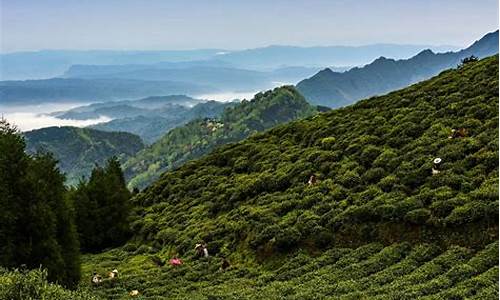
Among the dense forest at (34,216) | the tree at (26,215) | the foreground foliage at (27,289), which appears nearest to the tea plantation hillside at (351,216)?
the dense forest at (34,216)

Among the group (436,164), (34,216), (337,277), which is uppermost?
(436,164)

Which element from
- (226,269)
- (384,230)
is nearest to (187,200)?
(226,269)

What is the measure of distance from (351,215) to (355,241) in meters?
1.88

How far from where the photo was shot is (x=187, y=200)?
48.0 metres

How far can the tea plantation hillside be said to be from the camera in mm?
20416

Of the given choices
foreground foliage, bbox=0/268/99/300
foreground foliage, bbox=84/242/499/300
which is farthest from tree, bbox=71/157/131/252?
foreground foliage, bbox=0/268/99/300

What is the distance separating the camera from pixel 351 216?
89.7 ft

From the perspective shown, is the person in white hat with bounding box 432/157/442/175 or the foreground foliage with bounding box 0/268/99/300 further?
the person in white hat with bounding box 432/157/442/175

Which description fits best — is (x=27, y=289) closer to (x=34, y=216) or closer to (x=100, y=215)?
(x=34, y=216)

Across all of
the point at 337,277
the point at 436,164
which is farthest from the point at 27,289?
the point at 436,164

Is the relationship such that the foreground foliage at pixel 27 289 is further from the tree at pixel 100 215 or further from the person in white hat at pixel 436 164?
the tree at pixel 100 215

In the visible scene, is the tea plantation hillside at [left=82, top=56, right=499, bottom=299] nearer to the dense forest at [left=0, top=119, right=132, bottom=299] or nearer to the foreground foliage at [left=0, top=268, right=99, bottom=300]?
the dense forest at [left=0, top=119, right=132, bottom=299]

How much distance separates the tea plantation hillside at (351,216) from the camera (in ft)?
67.0

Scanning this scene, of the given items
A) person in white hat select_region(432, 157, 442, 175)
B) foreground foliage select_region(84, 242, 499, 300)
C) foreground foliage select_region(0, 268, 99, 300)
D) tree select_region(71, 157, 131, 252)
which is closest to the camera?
foreground foliage select_region(0, 268, 99, 300)
